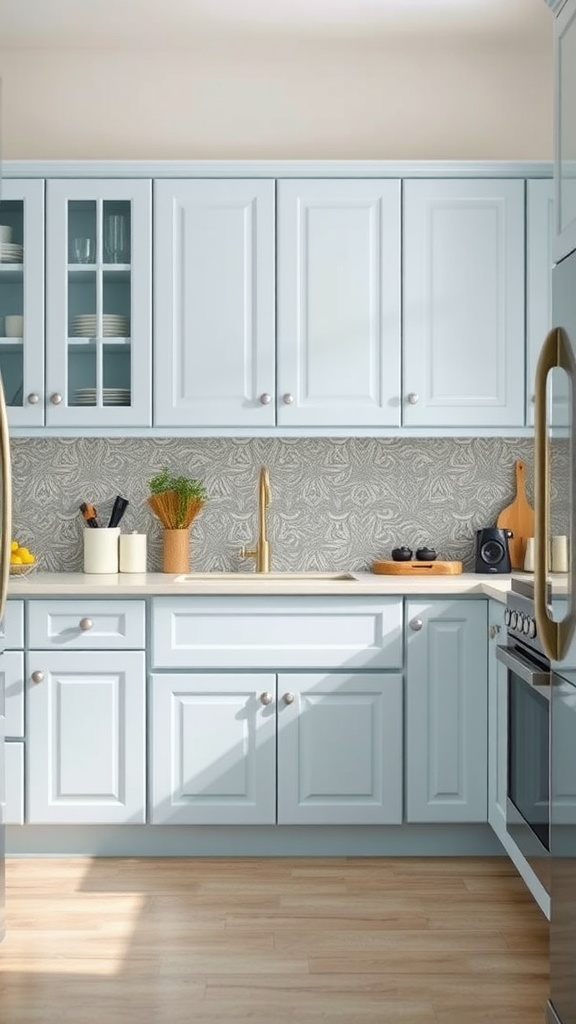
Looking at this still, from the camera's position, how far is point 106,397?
376cm

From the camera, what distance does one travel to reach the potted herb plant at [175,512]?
396 centimetres

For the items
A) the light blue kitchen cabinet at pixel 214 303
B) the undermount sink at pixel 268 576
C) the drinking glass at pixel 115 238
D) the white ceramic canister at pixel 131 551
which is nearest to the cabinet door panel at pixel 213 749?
the undermount sink at pixel 268 576

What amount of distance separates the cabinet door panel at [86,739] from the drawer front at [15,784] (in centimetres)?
3

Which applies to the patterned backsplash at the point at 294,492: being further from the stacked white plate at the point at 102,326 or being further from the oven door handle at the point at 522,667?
the oven door handle at the point at 522,667

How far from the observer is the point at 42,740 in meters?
3.50

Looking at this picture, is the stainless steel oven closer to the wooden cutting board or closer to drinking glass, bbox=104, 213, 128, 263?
the wooden cutting board

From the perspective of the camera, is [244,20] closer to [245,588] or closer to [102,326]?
[102,326]

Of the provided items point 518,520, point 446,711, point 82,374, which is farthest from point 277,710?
point 82,374

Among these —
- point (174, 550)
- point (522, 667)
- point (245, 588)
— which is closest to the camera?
point (522, 667)

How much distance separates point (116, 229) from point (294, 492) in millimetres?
1139

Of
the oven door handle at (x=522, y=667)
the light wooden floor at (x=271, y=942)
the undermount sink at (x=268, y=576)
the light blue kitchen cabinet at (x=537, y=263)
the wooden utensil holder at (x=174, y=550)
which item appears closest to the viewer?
the light wooden floor at (x=271, y=942)

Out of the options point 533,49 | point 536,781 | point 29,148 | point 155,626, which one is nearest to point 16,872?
point 155,626

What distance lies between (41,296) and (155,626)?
1.20 m

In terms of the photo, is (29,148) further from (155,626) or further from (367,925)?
(367,925)
